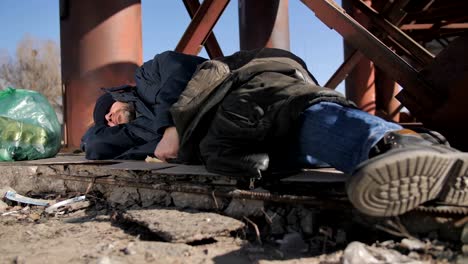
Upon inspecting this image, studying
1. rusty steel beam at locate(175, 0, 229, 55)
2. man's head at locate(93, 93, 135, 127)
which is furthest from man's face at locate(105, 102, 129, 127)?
rusty steel beam at locate(175, 0, 229, 55)

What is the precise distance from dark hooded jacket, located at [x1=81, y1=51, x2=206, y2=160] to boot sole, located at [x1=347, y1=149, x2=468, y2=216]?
4.24 feet

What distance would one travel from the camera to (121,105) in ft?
9.75

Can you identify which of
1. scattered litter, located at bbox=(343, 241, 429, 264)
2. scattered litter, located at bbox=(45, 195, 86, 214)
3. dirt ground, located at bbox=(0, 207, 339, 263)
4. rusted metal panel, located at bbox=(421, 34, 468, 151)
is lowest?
scattered litter, located at bbox=(45, 195, 86, 214)

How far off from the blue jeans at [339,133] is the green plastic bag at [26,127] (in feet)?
8.15

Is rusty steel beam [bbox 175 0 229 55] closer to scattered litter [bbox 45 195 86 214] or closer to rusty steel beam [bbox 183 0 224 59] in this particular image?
rusty steel beam [bbox 183 0 224 59]

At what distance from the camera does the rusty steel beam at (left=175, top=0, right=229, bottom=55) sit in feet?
12.1

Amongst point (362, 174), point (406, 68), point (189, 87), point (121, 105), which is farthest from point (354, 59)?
point (362, 174)

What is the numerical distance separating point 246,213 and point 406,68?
1430 millimetres

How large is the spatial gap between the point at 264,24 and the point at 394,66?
346cm

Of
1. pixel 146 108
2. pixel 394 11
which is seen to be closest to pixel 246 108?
pixel 146 108

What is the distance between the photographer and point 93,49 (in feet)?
13.3

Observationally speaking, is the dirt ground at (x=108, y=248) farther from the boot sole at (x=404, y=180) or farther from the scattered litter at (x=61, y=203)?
the scattered litter at (x=61, y=203)

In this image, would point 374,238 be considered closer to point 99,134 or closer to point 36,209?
point 36,209

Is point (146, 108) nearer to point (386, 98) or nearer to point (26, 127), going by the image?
point (26, 127)
